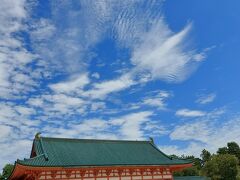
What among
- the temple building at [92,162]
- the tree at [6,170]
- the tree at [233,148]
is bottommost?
the temple building at [92,162]

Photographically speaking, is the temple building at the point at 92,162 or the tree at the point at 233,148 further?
the tree at the point at 233,148

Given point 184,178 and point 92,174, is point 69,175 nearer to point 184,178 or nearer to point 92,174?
point 92,174

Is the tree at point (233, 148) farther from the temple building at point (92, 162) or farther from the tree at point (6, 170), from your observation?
the tree at point (6, 170)

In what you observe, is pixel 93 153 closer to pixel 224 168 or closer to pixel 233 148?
pixel 224 168

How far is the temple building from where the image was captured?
1024 inches

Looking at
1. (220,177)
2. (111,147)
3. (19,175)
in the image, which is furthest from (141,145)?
(220,177)

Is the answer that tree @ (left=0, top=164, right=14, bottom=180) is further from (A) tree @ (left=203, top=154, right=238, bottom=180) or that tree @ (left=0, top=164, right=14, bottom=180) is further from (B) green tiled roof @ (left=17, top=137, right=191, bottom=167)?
(A) tree @ (left=203, top=154, right=238, bottom=180)

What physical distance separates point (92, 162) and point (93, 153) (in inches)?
108

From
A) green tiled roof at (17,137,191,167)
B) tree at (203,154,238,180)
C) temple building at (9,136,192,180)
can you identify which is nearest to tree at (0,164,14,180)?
temple building at (9,136,192,180)

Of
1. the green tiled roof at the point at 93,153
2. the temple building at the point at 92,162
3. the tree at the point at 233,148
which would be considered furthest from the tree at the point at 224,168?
the tree at the point at 233,148

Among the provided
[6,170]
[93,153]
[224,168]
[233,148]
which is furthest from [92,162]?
[233,148]

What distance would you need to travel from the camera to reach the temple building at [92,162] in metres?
26.0

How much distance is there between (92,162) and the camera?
2836 cm

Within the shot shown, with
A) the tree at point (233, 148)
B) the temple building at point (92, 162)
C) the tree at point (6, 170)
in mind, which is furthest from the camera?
the tree at point (233, 148)
